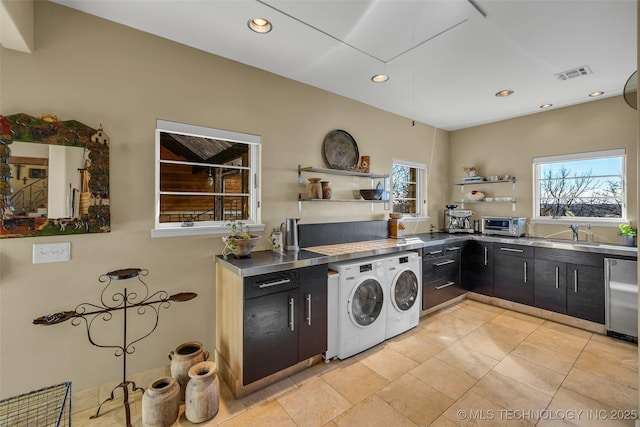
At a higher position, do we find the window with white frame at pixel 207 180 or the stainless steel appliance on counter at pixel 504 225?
the window with white frame at pixel 207 180

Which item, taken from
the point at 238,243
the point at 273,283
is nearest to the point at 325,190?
the point at 238,243

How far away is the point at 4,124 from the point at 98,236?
2.75 feet

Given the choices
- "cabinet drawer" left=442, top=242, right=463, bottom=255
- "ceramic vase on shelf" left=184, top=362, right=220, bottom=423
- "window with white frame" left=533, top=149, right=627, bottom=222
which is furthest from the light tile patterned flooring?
"window with white frame" left=533, top=149, right=627, bottom=222

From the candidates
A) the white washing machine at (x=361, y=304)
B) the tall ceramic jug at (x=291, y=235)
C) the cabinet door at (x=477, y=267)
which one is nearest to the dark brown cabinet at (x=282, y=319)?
the white washing machine at (x=361, y=304)

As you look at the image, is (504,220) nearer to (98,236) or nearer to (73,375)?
(98,236)

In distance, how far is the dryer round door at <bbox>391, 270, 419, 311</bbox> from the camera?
9.43ft

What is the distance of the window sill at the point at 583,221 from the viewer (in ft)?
10.7

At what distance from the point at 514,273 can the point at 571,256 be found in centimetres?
64

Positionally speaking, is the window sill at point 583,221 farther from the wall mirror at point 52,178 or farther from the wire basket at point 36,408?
the wire basket at point 36,408

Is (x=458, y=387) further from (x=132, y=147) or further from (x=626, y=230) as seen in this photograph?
(x=132, y=147)

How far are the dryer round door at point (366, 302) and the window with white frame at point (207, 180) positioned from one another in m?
1.25

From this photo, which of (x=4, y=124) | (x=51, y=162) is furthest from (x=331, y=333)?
(x=4, y=124)

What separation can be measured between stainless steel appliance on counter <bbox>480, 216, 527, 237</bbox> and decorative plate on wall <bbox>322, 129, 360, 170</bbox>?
2.31 m

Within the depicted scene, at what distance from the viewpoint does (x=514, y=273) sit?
3.59 metres
